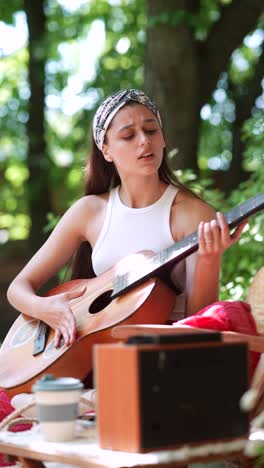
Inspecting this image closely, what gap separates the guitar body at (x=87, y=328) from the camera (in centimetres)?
312

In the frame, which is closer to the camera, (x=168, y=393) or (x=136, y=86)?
(x=168, y=393)

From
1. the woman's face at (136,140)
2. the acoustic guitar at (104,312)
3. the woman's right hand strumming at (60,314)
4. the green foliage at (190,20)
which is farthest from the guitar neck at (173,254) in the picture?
the green foliage at (190,20)

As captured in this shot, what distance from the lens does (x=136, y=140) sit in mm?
3455

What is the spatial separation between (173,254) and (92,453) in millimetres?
908

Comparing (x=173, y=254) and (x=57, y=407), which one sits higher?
(x=173, y=254)

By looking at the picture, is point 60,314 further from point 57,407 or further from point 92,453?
point 92,453

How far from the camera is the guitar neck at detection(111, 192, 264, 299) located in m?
2.83

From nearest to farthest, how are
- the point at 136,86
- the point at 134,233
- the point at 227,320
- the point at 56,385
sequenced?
the point at 56,385, the point at 227,320, the point at 134,233, the point at 136,86

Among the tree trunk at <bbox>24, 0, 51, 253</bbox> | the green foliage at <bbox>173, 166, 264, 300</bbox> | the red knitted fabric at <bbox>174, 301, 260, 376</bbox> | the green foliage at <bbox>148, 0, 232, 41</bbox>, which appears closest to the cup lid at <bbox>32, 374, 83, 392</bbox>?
the red knitted fabric at <bbox>174, 301, 260, 376</bbox>

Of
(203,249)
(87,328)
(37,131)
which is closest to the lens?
(203,249)

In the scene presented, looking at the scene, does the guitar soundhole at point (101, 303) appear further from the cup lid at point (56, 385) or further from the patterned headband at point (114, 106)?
the cup lid at point (56, 385)

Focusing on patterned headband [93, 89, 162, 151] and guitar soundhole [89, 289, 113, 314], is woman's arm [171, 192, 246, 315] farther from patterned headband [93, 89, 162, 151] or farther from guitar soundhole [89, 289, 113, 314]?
patterned headband [93, 89, 162, 151]

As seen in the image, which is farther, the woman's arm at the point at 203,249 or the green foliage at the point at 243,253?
the green foliage at the point at 243,253

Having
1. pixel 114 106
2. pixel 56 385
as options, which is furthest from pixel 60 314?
pixel 56 385
